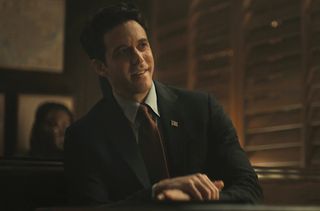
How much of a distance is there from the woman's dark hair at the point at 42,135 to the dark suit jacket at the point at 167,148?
0.48m

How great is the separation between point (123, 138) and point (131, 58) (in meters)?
0.23

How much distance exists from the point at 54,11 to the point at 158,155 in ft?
4.23

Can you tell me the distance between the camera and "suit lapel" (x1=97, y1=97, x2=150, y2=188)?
1.78 m

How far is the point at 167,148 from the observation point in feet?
6.04

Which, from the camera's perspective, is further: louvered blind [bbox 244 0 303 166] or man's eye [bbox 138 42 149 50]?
louvered blind [bbox 244 0 303 166]

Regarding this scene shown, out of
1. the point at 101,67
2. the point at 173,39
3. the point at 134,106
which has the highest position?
the point at 173,39

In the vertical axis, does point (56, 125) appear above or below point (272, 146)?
above

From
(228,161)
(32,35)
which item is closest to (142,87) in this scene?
(228,161)

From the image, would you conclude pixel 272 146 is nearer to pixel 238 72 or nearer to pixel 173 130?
pixel 238 72

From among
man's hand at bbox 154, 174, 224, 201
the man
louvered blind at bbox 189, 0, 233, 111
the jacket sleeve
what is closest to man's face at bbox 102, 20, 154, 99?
the man

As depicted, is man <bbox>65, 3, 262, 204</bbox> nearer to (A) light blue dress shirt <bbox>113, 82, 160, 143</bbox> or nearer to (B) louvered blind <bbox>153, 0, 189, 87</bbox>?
(A) light blue dress shirt <bbox>113, 82, 160, 143</bbox>

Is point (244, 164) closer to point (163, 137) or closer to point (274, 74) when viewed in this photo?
point (163, 137)

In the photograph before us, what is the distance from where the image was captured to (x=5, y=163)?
1836 millimetres

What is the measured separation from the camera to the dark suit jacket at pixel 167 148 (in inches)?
67.9
